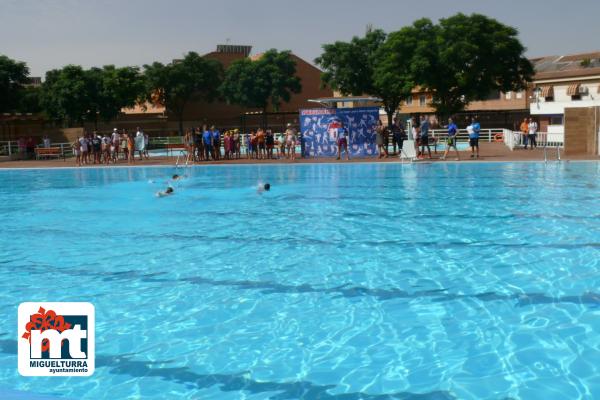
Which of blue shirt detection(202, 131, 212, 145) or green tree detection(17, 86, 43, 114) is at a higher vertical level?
green tree detection(17, 86, 43, 114)

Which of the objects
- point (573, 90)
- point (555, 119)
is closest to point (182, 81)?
point (555, 119)

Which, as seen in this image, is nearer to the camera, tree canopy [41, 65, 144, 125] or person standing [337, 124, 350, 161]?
person standing [337, 124, 350, 161]

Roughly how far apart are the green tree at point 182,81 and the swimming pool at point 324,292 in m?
47.1

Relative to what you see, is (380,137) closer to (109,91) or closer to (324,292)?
(324,292)

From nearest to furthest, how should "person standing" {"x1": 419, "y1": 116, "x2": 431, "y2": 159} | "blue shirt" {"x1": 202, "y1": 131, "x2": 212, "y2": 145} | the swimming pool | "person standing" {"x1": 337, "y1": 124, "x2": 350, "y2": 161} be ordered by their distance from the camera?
the swimming pool → "person standing" {"x1": 419, "y1": 116, "x2": 431, "y2": 159} → "person standing" {"x1": 337, "y1": 124, "x2": 350, "y2": 161} → "blue shirt" {"x1": 202, "y1": 131, "x2": 212, "y2": 145}

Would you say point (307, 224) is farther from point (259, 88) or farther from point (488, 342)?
point (259, 88)

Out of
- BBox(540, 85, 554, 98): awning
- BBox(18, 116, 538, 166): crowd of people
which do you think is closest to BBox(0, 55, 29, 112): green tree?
BBox(18, 116, 538, 166): crowd of people

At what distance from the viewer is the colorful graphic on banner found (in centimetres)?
2598

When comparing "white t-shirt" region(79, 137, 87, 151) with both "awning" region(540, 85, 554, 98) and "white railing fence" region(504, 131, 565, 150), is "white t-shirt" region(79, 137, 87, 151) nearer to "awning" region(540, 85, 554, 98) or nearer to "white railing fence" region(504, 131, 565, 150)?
"white railing fence" region(504, 131, 565, 150)

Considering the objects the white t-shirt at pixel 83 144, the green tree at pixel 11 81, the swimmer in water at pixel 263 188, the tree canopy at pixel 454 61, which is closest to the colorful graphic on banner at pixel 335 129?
the swimmer in water at pixel 263 188

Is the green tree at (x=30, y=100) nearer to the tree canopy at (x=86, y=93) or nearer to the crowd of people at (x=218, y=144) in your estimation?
the tree canopy at (x=86, y=93)

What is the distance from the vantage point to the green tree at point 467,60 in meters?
43.2

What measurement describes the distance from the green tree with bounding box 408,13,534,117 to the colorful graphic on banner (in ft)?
63.2

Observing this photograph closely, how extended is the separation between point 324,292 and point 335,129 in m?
19.1
